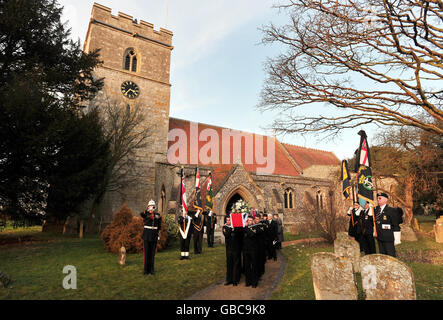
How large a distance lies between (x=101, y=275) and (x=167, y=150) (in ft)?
51.6

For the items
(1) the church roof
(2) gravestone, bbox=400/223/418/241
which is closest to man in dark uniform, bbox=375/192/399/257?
(2) gravestone, bbox=400/223/418/241

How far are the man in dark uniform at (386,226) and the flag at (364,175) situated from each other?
33 cm

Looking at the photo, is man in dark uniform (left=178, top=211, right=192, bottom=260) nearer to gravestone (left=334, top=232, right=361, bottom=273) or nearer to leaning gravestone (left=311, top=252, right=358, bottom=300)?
gravestone (left=334, top=232, right=361, bottom=273)

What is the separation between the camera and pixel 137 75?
2155 centimetres

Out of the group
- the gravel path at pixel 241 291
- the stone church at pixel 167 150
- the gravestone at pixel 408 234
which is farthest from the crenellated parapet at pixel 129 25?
the gravestone at pixel 408 234

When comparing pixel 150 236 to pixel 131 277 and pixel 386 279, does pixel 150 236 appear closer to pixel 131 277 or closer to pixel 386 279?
pixel 131 277

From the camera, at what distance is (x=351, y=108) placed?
8.14 m

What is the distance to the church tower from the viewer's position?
20.1 m

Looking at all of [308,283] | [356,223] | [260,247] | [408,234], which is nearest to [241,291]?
[260,247]

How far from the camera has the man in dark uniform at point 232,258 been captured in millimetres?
6297

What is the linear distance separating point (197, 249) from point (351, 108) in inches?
318

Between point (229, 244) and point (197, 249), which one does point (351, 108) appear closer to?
point (229, 244)

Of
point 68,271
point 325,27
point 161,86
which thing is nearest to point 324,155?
point 161,86

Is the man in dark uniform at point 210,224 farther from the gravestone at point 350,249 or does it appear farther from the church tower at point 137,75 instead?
the church tower at point 137,75
